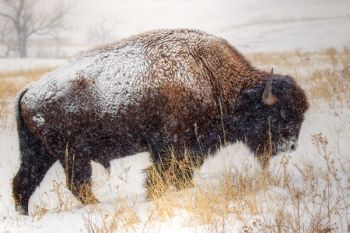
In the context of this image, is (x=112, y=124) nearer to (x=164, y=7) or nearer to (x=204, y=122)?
(x=204, y=122)

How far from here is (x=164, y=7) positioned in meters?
37.0

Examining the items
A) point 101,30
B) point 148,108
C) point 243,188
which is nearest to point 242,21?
point 101,30

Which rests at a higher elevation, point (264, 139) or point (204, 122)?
point (204, 122)

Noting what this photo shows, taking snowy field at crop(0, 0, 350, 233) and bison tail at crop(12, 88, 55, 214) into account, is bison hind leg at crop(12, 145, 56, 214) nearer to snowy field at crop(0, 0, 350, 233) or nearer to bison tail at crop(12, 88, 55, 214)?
bison tail at crop(12, 88, 55, 214)

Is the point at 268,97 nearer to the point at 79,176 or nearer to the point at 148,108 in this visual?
the point at 148,108

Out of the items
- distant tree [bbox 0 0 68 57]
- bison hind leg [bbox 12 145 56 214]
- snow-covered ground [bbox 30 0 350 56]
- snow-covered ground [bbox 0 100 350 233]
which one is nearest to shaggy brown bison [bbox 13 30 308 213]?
bison hind leg [bbox 12 145 56 214]

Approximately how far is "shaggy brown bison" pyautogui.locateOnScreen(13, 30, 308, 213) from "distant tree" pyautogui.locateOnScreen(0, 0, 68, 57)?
29.0 metres

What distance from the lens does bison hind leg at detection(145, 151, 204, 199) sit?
3357 mm

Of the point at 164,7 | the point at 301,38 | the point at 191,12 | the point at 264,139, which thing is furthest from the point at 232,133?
the point at 164,7

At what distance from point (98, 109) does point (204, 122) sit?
3.46 feet

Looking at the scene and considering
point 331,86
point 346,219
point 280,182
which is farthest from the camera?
point 331,86

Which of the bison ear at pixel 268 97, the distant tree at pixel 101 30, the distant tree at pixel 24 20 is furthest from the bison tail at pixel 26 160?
the distant tree at pixel 101 30

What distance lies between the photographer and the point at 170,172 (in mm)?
3510

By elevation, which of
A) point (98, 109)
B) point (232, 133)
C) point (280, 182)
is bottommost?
point (280, 182)
